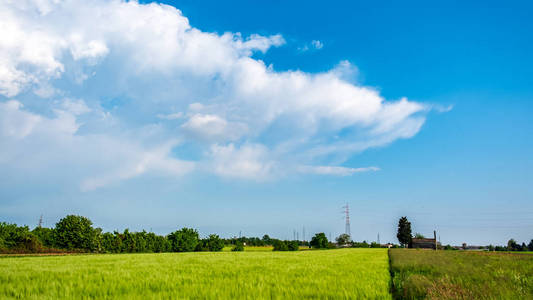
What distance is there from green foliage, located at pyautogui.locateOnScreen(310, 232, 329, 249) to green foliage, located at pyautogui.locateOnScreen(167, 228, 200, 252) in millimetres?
57399

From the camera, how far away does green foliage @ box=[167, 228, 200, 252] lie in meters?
56.4

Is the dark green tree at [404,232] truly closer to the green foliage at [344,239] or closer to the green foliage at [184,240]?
the green foliage at [344,239]

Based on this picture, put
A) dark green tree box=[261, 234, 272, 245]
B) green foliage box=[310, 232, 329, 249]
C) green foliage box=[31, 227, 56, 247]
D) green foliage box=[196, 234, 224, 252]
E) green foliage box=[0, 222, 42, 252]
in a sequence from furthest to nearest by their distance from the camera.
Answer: dark green tree box=[261, 234, 272, 245], green foliage box=[310, 232, 329, 249], green foliage box=[196, 234, 224, 252], green foliage box=[31, 227, 56, 247], green foliage box=[0, 222, 42, 252]

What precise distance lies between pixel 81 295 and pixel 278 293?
4.30 m

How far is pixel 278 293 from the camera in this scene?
21.6ft

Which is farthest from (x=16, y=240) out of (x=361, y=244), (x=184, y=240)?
(x=361, y=244)

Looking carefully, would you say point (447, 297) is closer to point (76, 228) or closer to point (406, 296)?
point (406, 296)

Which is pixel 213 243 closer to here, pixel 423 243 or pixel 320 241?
pixel 320 241

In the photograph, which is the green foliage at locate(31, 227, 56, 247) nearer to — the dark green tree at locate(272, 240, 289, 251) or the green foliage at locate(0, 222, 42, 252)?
the green foliage at locate(0, 222, 42, 252)

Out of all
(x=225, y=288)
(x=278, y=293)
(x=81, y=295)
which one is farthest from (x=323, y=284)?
(x=81, y=295)

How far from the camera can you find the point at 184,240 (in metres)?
58.0

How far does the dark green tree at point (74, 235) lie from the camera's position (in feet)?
142

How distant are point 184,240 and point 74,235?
19.6m

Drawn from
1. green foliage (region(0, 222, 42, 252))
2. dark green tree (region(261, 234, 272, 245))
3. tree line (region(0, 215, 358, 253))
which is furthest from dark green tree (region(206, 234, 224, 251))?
dark green tree (region(261, 234, 272, 245))
